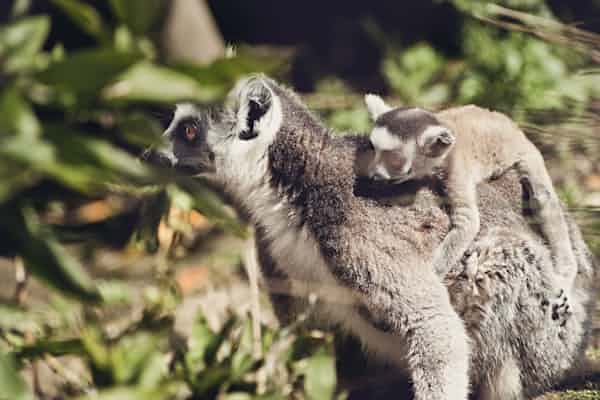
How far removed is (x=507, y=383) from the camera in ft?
9.99

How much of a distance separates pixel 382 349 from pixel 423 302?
1.14 feet

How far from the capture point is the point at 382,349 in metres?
3.04

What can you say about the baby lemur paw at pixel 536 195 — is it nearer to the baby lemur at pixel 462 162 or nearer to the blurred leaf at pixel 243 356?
the baby lemur at pixel 462 162

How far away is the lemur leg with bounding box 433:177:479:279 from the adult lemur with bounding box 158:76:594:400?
53 mm

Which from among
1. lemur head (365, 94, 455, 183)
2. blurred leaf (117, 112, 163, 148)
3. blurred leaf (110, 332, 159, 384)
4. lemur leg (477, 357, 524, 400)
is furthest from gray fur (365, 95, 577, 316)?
blurred leaf (117, 112, 163, 148)

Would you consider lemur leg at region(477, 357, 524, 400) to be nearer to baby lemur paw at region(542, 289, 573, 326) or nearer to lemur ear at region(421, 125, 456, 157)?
baby lemur paw at region(542, 289, 573, 326)

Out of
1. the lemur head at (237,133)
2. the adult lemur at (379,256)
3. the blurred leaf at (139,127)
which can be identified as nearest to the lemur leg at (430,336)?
the adult lemur at (379,256)

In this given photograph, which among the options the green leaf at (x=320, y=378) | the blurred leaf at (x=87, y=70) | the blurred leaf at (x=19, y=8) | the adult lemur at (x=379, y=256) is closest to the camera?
the blurred leaf at (x=87, y=70)

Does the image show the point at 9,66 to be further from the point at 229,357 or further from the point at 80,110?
the point at 229,357

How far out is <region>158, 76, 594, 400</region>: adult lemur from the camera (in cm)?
280

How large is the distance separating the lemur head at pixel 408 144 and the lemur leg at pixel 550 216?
1.09ft

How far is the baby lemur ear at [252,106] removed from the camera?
291cm

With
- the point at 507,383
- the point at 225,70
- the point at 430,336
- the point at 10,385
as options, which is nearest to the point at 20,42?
the point at 225,70

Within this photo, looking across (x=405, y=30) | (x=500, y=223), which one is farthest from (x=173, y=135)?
(x=405, y=30)
